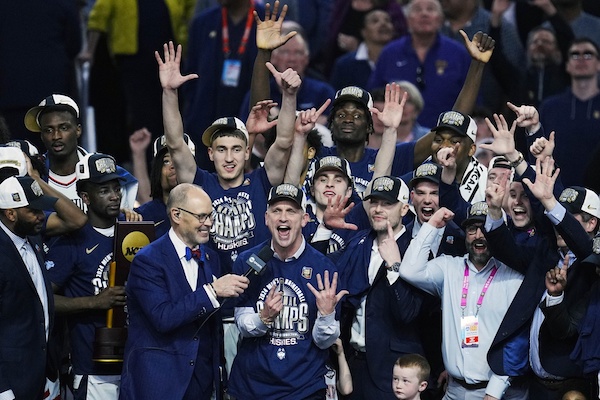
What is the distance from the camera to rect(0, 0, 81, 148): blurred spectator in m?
13.2

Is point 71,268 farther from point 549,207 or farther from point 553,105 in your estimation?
point 553,105

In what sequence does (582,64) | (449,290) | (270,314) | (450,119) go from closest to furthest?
(270,314) → (449,290) → (450,119) → (582,64)

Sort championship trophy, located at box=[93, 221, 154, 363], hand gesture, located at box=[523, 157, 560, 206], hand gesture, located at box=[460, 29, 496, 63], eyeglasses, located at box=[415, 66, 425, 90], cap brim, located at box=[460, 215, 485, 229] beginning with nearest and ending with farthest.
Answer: hand gesture, located at box=[523, 157, 560, 206], cap brim, located at box=[460, 215, 485, 229], championship trophy, located at box=[93, 221, 154, 363], hand gesture, located at box=[460, 29, 496, 63], eyeglasses, located at box=[415, 66, 425, 90]

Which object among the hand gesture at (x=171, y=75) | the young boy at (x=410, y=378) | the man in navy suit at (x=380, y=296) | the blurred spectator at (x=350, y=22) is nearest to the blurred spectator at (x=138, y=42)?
the blurred spectator at (x=350, y=22)

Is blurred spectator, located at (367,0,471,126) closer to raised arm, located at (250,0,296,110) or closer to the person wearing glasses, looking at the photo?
the person wearing glasses

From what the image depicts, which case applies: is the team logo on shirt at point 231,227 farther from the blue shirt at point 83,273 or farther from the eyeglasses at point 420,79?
the eyeglasses at point 420,79

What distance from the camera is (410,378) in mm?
9578

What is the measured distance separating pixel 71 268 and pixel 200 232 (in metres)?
1.18

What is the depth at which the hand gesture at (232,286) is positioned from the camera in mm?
9164

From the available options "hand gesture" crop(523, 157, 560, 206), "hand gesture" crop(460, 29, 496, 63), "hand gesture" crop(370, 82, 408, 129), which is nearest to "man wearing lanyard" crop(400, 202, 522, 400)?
"hand gesture" crop(523, 157, 560, 206)

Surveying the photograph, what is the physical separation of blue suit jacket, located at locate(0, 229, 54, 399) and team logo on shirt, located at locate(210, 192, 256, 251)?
1354 millimetres

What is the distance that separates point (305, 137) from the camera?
10.4 m

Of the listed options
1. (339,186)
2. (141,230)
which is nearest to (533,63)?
(339,186)

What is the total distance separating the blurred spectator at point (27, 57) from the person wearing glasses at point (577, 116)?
15.0 feet
